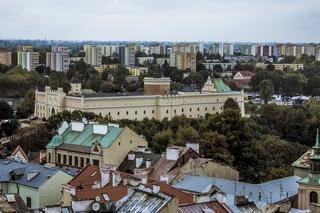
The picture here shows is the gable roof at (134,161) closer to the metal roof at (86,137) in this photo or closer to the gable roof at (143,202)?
the metal roof at (86,137)

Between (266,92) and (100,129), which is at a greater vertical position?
(100,129)

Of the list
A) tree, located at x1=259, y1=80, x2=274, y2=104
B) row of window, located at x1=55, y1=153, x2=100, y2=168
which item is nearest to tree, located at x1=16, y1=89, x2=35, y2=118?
tree, located at x1=259, y1=80, x2=274, y2=104

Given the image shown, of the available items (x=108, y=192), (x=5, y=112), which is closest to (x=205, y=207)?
(x=108, y=192)

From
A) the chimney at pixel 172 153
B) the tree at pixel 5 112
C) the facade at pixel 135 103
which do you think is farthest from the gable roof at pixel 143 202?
the tree at pixel 5 112

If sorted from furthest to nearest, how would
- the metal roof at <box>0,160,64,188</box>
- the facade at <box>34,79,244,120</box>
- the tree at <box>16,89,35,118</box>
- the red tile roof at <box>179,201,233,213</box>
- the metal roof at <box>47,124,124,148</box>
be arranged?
the tree at <box>16,89,35,118</box>
the facade at <box>34,79,244,120</box>
the metal roof at <box>47,124,124,148</box>
the metal roof at <box>0,160,64,188</box>
the red tile roof at <box>179,201,233,213</box>

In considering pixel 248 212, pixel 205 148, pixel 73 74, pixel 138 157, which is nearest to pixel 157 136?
Answer: pixel 205 148

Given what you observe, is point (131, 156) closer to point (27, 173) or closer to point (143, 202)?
point (27, 173)

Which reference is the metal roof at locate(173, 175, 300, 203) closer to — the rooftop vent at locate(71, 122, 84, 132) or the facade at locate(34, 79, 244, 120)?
the rooftop vent at locate(71, 122, 84, 132)
